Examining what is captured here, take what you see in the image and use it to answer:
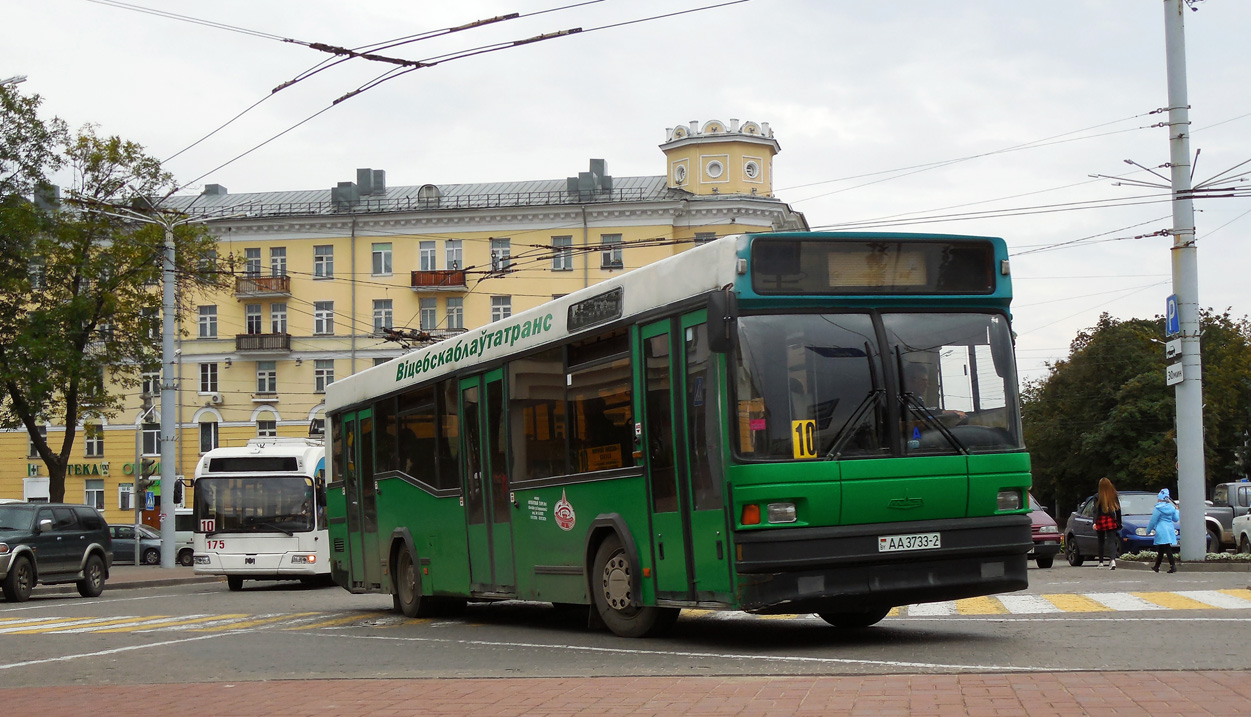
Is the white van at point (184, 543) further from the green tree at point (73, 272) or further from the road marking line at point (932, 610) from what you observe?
the road marking line at point (932, 610)

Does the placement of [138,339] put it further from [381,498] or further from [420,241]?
[420,241]

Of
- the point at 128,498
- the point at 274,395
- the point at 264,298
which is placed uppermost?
the point at 264,298

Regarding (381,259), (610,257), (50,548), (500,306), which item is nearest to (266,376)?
(381,259)

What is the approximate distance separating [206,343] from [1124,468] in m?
45.3

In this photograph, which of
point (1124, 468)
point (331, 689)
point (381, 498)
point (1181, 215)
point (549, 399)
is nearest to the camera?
point (331, 689)

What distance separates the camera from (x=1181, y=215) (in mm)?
24844

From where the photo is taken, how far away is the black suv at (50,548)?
2469 cm

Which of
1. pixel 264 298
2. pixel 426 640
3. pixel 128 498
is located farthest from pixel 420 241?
pixel 426 640

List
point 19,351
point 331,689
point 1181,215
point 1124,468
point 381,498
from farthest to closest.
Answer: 1. point 1124,468
2. point 19,351
3. point 1181,215
4. point 381,498
5. point 331,689

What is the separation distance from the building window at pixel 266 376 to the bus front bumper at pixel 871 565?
208ft

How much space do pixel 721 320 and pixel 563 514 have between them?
11.2 feet

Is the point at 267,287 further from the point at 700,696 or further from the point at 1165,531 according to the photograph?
the point at 700,696

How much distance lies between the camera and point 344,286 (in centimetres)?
7175

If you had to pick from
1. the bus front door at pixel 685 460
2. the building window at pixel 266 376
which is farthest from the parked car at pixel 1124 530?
the building window at pixel 266 376
